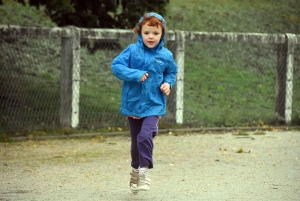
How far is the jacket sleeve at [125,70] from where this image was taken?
21.5ft

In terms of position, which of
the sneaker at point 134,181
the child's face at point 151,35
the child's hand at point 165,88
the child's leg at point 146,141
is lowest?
the sneaker at point 134,181

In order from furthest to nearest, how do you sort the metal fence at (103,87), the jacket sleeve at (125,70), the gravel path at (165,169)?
the metal fence at (103,87) → the gravel path at (165,169) → the jacket sleeve at (125,70)

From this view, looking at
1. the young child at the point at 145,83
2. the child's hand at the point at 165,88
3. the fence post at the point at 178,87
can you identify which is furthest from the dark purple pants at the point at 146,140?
the fence post at the point at 178,87

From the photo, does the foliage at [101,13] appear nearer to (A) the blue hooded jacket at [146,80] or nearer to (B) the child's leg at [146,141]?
(A) the blue hooded jacket at [146,80]

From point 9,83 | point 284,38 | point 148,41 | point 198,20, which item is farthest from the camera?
point 198,20

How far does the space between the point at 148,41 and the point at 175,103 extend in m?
6.73

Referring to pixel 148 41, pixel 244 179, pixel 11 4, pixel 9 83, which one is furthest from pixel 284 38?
pixel 11 4

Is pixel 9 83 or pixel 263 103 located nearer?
pixel 9 83

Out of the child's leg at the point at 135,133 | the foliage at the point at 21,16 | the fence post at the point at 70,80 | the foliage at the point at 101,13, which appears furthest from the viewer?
the foliage at the point at 21,16

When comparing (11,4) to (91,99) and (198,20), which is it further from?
(91,99)

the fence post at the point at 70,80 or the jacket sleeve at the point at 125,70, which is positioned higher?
the jacket sleeve at the point at 125,70

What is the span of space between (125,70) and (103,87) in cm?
906

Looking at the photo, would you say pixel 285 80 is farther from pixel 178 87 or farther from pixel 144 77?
pixel 144 77

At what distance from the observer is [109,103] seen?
13961mm
